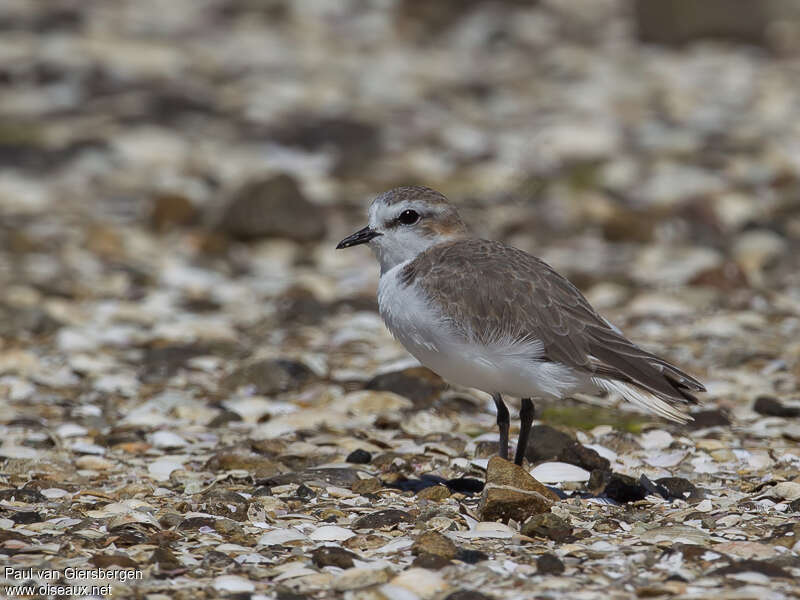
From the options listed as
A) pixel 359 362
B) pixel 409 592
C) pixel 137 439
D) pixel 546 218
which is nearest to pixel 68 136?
pixel 546 218

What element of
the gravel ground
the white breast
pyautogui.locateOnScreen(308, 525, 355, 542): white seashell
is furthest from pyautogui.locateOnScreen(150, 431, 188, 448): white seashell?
pyautogui.locateOnScreen(308, 525, 355, 542): white seashell

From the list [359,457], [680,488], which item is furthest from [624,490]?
[359,457]

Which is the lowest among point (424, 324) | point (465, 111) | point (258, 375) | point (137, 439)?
point (137, 439)

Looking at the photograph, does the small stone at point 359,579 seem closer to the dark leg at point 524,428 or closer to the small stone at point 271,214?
the dark leg at point 524,428

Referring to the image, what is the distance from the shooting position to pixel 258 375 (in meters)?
6.62

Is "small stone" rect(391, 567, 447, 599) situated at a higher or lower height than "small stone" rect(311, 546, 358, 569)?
higher

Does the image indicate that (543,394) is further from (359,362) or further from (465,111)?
(465,111)

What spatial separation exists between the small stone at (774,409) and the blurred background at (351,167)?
374mm

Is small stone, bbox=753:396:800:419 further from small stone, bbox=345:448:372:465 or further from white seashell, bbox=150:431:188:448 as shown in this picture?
white seashell, bbox=150:431:188:448

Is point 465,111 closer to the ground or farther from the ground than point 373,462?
farther from the ground

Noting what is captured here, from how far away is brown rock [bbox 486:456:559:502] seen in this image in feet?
15.0

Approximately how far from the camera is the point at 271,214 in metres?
9.59

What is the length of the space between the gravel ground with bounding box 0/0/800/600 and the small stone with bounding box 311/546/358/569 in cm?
1

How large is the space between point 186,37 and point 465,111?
172 inches
